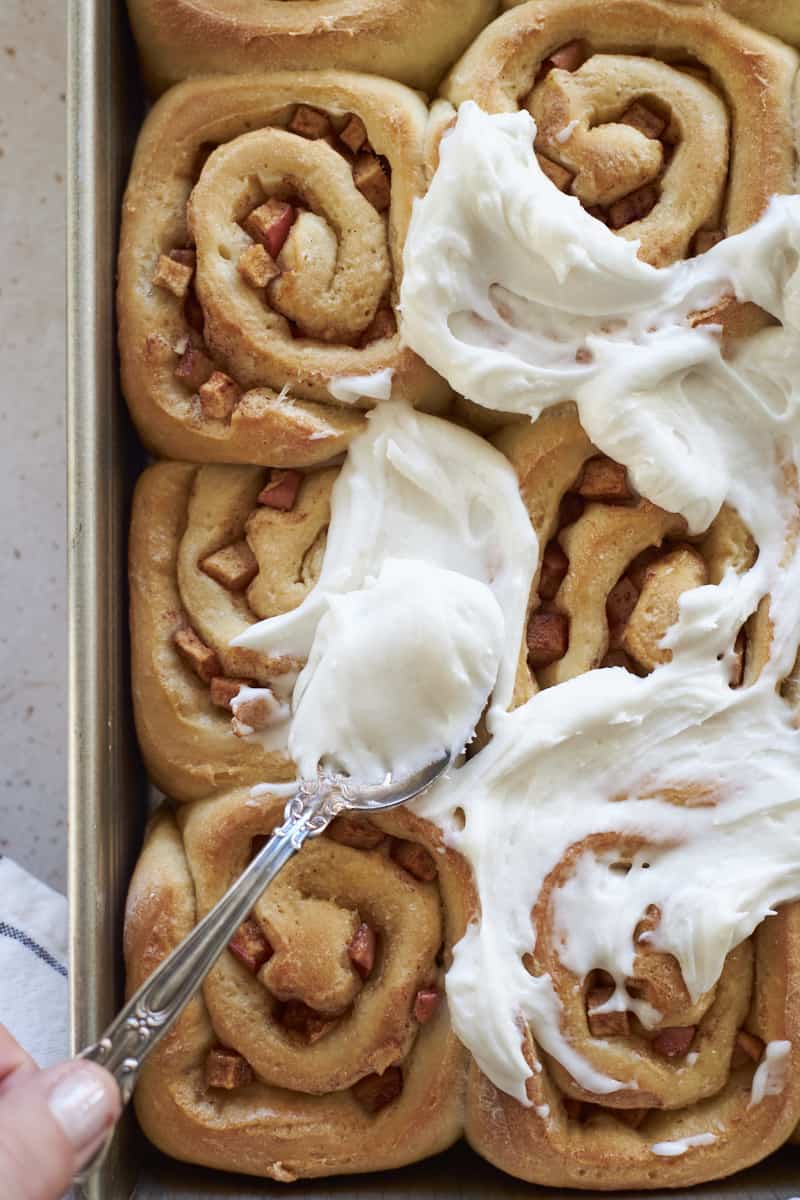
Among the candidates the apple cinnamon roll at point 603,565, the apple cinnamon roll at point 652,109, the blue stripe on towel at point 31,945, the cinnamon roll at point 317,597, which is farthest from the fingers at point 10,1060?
the apple cinnamon roll at point 652,109

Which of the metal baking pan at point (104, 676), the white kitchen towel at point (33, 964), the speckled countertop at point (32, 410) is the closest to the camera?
the metal baking pan at point (104, 676)

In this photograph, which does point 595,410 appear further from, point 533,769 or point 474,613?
point 533,769

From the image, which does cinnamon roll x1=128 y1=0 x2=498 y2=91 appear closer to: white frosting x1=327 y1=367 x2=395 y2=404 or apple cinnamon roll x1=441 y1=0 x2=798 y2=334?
apple cinnamon roll x1=441 y1=0 x2=798 y2=334

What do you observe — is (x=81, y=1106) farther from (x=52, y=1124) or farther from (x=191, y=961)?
(x=191, y=961)

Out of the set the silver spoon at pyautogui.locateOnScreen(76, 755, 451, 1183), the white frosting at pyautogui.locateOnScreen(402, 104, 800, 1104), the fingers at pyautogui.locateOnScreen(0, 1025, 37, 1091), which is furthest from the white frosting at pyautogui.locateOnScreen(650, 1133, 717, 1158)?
the fingers at pyautogui.locateOnScreen(0, 1025, 37, 1091)

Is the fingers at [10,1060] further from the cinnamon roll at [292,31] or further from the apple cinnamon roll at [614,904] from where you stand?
the cinnamon roll at [292,31]

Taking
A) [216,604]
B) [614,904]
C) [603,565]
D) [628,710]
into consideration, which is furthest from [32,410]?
[614,904]

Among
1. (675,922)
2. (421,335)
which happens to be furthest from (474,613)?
(675,922)
